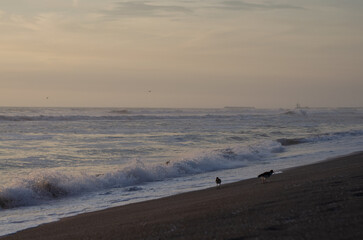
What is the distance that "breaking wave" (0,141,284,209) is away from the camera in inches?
455

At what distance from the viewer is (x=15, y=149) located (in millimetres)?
22781

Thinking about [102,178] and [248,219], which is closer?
[248,219]

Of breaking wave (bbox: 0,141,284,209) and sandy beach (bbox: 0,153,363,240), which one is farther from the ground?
sandy beach (bbox: 0,153,363,240)

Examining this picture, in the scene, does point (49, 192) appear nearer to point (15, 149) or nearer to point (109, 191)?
point (109, 191)

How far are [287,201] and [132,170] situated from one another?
28.4 ft

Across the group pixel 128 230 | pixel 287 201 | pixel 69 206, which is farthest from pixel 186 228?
pixel 69 206

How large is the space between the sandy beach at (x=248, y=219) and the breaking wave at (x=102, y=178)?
10.8 ft

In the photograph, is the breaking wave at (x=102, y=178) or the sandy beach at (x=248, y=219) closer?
the sandy beach at (x=248, y=219)

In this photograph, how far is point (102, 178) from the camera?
544 inches

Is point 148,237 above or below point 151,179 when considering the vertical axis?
above

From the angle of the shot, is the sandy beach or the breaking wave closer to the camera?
the sandy beach

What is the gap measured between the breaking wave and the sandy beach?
3.28 meters

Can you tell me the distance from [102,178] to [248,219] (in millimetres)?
8536

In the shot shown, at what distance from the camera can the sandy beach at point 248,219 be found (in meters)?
5.16
